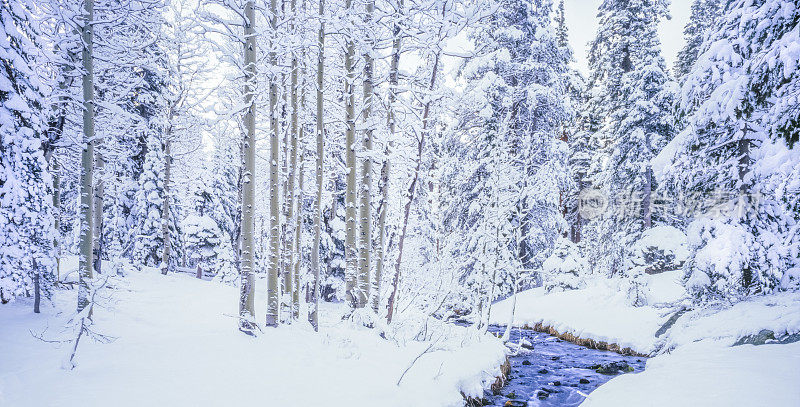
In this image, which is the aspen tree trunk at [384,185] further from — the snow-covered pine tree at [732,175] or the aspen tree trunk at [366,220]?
the snow-covered pine tree at [732,175]

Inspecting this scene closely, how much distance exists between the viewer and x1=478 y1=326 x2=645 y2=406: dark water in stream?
28.6 feet

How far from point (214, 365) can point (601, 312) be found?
47.5 ft

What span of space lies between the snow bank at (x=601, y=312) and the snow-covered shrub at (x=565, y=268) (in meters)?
0.67

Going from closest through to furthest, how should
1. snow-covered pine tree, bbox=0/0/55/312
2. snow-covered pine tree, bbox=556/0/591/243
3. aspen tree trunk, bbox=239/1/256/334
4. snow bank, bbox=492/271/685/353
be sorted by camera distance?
snow-covered pine tree, bbox=0/0/55/312, aspen tree trunk, bbox=239/1/256/334, snow bank, bbox=492/271/685/353, snow-covered pine tree, bbox=556/0/591/243

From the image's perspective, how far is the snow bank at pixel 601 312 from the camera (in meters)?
12.9

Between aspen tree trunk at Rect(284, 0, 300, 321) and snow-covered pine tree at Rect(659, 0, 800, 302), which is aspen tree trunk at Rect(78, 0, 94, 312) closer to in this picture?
aspen tree trunk at Rect(284, 0, 300, 321)

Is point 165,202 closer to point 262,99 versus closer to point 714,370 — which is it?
point 262,99

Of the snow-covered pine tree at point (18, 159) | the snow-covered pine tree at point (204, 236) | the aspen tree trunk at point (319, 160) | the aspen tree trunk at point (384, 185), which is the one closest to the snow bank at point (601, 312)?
the aspen tree trunk at point (384, 185)

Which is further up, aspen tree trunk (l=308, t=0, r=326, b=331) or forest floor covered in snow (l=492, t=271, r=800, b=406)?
aspen tree trunk (l=308, t=0, r=326, b=331)

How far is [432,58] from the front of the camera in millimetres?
11367

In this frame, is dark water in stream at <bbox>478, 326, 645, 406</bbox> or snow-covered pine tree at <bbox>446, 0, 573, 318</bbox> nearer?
dark water in stream at <bbox>478, 326, 645, 406</bbox>

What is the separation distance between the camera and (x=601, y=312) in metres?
15.5

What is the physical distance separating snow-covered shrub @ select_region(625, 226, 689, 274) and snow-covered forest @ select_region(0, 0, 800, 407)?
0.35 feet

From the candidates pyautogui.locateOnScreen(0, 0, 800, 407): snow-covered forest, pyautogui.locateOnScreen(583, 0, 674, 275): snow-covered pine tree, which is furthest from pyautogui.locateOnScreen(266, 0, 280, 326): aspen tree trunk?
pyautogui.locateOnScreen(583, 0, 674, 275): snow-covered pine tree
